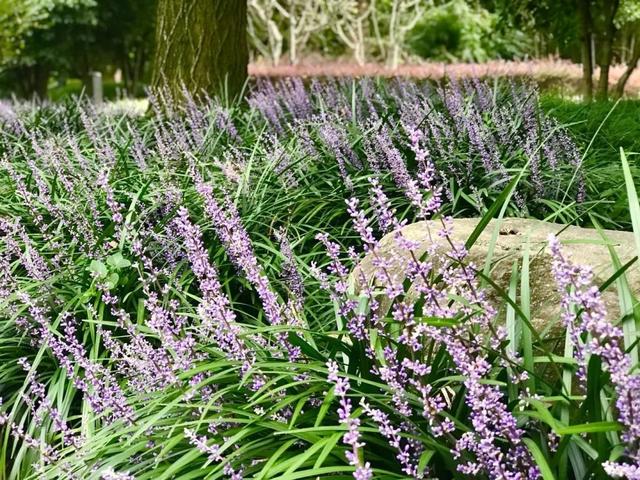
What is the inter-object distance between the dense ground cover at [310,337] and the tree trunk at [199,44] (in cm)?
180

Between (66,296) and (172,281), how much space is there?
20.4 inches

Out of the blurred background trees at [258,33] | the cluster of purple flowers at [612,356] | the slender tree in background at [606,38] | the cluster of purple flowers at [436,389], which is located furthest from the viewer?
the blurred background trees at [258,33]

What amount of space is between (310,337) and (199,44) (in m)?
4.80

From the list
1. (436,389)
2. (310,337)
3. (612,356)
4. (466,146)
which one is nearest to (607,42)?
(466,146)

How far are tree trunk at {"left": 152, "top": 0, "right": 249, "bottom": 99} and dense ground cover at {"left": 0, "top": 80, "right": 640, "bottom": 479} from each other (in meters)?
1.80

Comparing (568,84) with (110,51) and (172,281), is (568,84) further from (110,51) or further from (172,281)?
(110,51)

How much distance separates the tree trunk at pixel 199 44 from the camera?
20.7 feet

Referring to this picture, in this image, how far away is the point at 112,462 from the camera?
1864 mm

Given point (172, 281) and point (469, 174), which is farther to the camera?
point (469, 174)

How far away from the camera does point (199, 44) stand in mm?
6426

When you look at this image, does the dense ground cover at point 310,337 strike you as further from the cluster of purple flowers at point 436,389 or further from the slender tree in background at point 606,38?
the slender tree in background at point 606,38

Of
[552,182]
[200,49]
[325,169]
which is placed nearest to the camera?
[552,182]

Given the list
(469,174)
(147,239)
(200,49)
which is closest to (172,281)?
(147,239)

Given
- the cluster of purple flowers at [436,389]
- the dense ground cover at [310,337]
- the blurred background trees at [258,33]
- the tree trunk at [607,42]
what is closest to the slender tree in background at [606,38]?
the tree trunk at [607,42]
